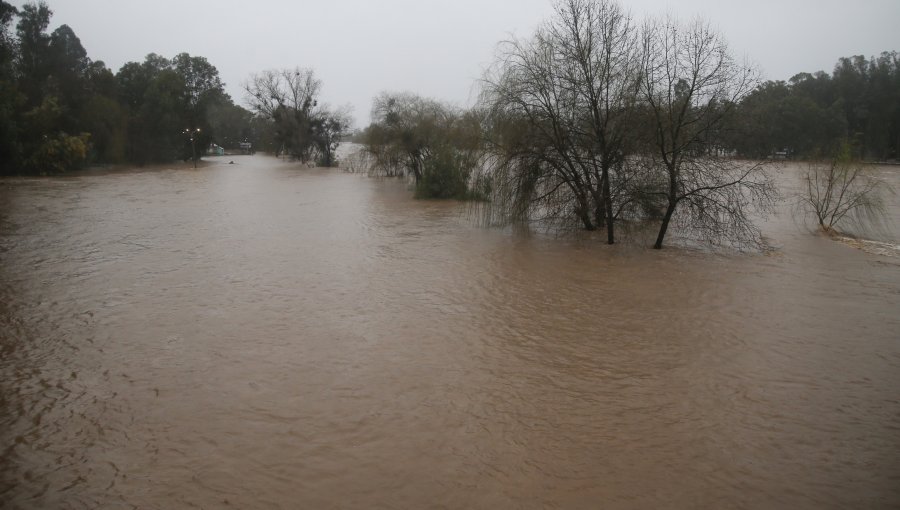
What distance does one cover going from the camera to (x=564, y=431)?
239 inches

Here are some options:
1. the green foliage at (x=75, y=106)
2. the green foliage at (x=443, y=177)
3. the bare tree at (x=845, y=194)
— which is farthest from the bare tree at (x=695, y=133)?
the green foliage at (x=75, y=106)

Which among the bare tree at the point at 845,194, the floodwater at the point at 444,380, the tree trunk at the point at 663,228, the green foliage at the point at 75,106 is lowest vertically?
the floodwater at the point at 444,380

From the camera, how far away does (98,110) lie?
4712 centimetres

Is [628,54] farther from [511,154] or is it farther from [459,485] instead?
[459,485]

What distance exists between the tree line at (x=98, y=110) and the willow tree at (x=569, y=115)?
36.0 metres

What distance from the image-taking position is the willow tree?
15516 millimetres

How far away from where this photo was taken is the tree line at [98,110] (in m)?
37.6

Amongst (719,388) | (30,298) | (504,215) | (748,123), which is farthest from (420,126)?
(719,388)

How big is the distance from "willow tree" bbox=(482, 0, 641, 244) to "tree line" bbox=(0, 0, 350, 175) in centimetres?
3604

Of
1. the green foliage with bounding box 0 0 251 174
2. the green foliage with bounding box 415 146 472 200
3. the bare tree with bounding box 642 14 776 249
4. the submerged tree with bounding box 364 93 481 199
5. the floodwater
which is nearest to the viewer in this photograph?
the floodwater

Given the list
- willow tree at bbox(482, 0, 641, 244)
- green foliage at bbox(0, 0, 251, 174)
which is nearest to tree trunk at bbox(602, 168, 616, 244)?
willow tree at bbox(482, 0, 641, 244)

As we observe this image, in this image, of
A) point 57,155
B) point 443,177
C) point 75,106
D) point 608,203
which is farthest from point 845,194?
point 75,106

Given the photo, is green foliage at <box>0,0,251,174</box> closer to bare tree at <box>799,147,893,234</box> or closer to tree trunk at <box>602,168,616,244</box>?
tree trunk at <box>602,168,616,244</box>

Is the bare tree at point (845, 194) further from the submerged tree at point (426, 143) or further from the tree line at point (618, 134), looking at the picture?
the submerged tree at point (426, 143)
